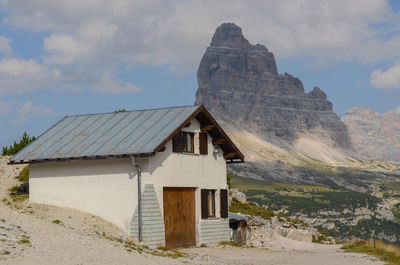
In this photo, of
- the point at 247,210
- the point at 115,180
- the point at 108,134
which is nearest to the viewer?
the point at 115,180

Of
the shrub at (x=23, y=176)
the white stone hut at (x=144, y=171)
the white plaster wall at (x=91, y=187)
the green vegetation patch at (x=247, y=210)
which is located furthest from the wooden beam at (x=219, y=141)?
the green vegetation patch at (x=247, y=210)

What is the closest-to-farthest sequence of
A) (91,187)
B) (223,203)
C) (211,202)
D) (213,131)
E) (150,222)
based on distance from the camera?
(150,222), (91,187), (213,131), (211,202), (223,203)

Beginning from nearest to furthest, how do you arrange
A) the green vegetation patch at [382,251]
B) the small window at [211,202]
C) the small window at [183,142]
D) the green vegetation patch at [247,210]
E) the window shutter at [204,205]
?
the green vegetation patch at [382,251] < the small window at [183,142] < the window shutter at [204,205] < the small window at [211,202] < the green vegetation patch at [247,210]

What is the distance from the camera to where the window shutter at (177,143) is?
2816cm

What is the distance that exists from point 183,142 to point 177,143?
0.70 metres

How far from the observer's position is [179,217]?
92.4 ft

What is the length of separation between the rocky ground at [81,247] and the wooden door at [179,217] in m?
0.95

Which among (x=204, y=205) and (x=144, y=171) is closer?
(x=144, y=171)

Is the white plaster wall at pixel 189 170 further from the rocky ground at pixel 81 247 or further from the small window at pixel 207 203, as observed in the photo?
the rocky ground at pixel 81 247

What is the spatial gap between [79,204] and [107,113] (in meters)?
6.52

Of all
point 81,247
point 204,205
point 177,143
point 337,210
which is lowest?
point 337,210

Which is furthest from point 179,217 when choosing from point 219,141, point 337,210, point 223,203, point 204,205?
point 337,210

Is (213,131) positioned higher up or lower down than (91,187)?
higher up

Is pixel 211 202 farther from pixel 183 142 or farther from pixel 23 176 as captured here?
pixel 23 176
